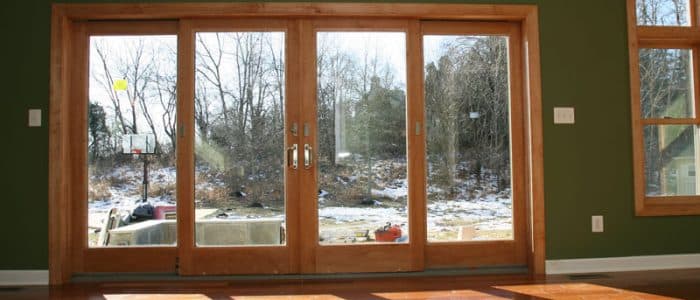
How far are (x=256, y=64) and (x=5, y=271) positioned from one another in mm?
2249

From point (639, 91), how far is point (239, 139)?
9.77 ft

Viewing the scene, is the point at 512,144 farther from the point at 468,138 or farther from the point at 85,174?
the point at 85,174

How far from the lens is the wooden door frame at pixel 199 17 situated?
3395 millimetres

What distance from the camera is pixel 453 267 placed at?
3557mm

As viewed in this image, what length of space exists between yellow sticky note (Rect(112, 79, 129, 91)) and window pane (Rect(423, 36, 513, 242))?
7.19 ft

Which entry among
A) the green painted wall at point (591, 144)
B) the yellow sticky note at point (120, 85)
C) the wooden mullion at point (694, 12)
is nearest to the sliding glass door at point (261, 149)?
the yellow sticky note at point (120, 85)

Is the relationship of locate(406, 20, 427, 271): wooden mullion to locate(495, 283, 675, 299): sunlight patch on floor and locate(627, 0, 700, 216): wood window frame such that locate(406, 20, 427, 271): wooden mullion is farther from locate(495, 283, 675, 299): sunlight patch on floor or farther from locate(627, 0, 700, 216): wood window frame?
locate(627, 0, 700, 216): wood window frame

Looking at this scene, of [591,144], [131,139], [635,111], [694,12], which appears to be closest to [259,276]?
[131,139]

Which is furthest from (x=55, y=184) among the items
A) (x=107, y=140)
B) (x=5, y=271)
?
(x=5, y=271)

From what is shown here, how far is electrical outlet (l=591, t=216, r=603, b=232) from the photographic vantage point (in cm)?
357

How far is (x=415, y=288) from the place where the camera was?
3.15 metres

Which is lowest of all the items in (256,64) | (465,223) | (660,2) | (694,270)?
(694,270)

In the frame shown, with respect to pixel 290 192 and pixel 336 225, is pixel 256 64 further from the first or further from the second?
pixel 336 225

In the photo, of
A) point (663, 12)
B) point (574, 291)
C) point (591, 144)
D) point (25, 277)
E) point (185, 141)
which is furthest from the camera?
point (663, 12)
